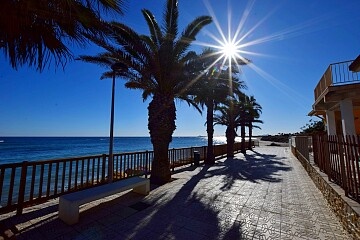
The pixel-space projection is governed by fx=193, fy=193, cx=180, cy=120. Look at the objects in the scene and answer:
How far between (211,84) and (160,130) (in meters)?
4.53

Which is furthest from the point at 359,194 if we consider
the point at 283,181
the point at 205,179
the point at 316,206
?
the point at 205,179

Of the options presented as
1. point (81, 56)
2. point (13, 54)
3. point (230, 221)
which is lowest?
point (230, 221)

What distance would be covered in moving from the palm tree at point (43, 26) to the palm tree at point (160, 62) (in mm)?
2755

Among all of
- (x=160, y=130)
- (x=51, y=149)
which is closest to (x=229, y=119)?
(x=160, y=130)

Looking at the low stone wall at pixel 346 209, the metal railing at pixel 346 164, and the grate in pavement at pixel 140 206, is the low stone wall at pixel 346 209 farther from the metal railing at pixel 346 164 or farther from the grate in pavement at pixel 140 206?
the grate in pavement at pixel 140 206

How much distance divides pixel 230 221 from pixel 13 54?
202 inches

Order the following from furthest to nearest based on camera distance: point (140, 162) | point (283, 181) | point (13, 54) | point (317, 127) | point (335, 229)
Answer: point (317, 127) → point (140, 162) → point (283, 181) → point (13, 54) → point (335, 229)

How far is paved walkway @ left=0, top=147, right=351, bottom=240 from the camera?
10.6ft

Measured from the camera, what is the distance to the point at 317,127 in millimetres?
26312

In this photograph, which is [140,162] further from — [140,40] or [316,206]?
[316,206]

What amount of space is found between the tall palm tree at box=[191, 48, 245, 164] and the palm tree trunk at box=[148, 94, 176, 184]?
1.67 meters

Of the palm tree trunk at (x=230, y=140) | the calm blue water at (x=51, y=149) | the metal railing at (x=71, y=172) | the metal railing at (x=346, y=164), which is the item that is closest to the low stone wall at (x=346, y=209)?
the metal railing at (x=346, y=164)

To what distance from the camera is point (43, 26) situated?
3383mm

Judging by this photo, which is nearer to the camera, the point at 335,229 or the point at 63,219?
the point at 335,229
